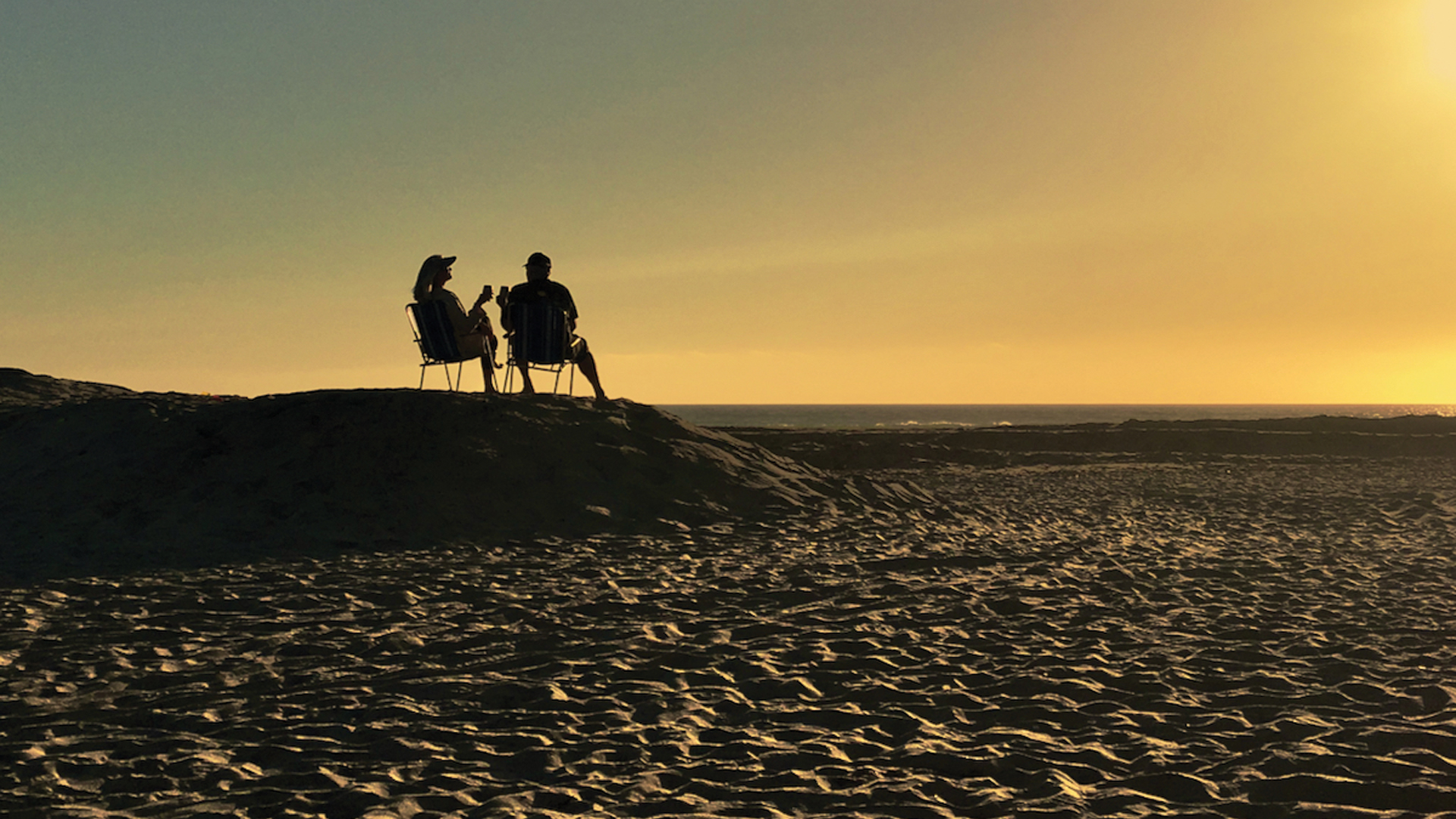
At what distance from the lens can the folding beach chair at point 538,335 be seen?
40.9 ft

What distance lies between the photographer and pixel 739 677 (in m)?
5.39

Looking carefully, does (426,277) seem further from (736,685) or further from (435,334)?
(736,685)

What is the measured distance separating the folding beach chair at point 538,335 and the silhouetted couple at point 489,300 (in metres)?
→ 0.03

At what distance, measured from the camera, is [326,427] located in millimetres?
11367

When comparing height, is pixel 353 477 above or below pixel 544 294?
below

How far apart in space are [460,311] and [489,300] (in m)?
0.49

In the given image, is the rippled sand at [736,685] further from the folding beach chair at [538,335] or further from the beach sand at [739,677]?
the folding beach chair at [538,335]

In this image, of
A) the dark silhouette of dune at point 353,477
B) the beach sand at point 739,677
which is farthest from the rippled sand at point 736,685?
the dark silhouette of dune at point 353,477

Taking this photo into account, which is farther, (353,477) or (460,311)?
(460,311)

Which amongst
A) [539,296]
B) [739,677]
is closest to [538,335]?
[539,296]

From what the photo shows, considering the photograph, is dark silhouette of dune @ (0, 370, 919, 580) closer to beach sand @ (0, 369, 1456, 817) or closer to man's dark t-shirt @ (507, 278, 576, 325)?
beach sand @ (0, 369, 1456, 817)

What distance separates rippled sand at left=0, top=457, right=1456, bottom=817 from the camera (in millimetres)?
3922

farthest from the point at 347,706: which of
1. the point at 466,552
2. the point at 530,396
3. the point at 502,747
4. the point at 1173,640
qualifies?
the point at 530,396

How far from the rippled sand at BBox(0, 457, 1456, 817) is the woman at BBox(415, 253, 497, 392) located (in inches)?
140
